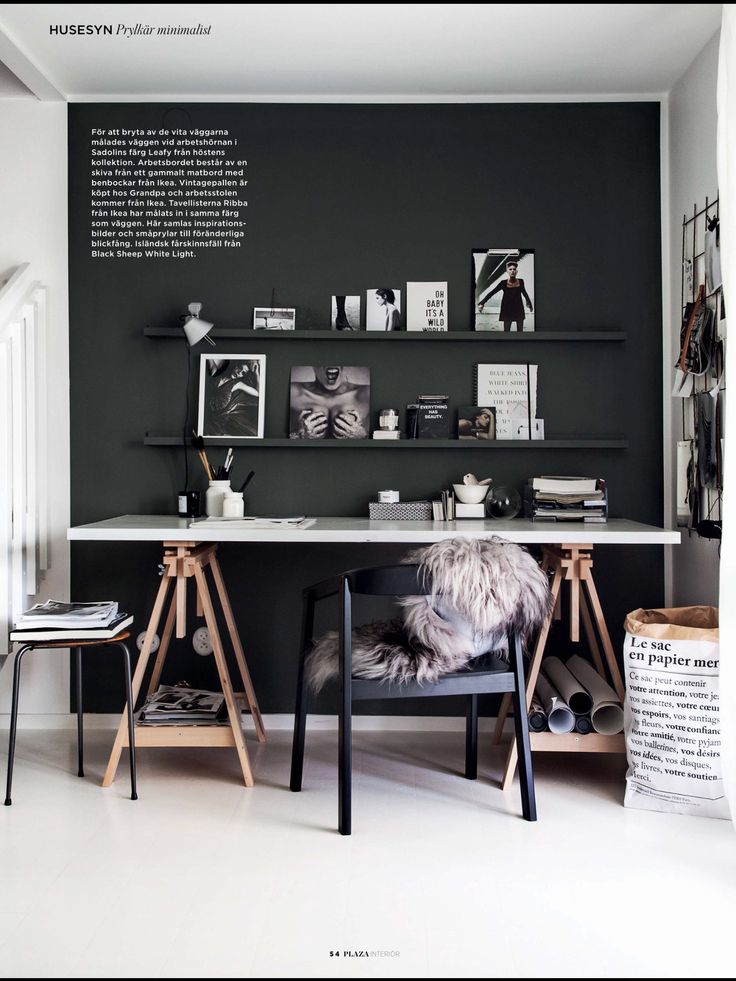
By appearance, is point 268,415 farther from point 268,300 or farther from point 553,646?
point 553,646

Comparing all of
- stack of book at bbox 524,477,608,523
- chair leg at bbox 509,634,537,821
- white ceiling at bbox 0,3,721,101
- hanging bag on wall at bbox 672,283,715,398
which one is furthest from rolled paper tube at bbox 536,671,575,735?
white ceiling at bbox 0,3,721,101

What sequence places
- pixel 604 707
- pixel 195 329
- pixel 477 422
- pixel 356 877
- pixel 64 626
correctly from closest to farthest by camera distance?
pixel 356 877 → pixel 64 626 → pixel 604 707 → pixel 195 329 → pixel 477 422

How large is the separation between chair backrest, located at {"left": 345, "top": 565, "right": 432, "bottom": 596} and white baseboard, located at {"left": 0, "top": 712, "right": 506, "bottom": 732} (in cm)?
134

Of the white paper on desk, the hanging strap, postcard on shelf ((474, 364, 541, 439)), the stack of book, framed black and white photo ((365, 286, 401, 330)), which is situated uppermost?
framed black and white photo ((365, 286, 401, 330))

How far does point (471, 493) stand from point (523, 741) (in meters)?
1.12

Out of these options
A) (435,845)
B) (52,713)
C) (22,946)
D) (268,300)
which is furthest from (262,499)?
(22,946)

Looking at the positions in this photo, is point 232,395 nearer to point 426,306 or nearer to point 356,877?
point 426,306

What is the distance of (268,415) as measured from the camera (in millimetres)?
3715

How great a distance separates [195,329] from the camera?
11.6 ft

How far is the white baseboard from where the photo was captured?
3.66 metres

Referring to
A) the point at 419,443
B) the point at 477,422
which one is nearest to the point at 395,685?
the point at 419,443

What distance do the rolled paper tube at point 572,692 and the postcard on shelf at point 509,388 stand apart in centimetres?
112

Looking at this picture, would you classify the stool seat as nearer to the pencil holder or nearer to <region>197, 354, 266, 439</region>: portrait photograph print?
the pencil holder

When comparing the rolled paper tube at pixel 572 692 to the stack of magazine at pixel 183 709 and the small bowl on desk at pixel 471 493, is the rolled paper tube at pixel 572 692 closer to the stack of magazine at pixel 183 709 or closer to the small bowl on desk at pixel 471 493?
the small bowl on desk at pixel 471 493
